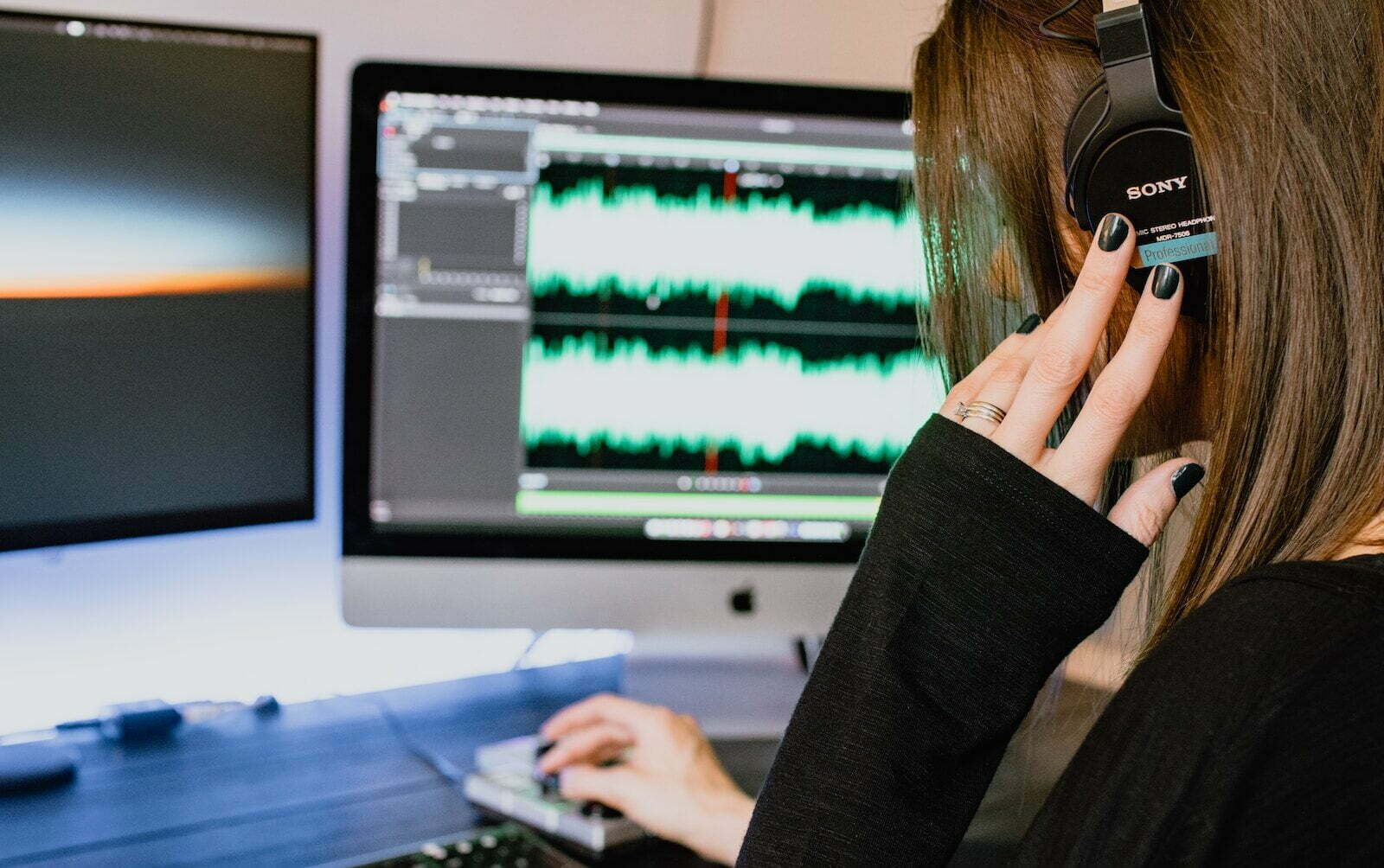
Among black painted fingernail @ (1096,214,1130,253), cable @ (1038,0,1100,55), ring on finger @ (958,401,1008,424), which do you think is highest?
cable @ (1038,0,1100,55)

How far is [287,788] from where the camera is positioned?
0.94 metres

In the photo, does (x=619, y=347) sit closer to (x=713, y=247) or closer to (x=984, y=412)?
(x=713, y=247)

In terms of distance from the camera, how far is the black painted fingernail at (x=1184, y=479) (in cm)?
60

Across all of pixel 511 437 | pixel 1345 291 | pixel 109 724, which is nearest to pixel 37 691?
pixel 109 724

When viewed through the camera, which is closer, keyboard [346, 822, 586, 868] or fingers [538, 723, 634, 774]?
keyboard [346, 822, 586, 868]

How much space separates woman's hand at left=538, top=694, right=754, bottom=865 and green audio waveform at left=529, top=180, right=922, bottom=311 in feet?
1.14

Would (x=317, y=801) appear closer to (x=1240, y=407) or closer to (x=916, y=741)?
(x=916, y=741)

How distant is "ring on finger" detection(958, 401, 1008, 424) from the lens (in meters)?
0.62

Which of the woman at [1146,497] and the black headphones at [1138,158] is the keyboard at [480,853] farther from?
the black headphones at [1138,158]

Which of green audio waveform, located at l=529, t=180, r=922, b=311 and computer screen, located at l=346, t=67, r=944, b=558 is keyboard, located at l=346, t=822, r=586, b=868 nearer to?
computer screen, located at l=346, t=67, r=944, b=558

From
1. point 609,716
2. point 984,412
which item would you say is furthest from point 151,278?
point 984,412

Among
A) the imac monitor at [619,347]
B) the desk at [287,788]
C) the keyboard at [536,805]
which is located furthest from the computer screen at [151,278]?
the keyboard at [536,805]

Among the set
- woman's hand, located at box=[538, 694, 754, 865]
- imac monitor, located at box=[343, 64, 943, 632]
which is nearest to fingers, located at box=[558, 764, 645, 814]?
woman's hand, located at box=[538, 694, 754, 865]

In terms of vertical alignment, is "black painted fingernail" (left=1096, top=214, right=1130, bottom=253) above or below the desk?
above
